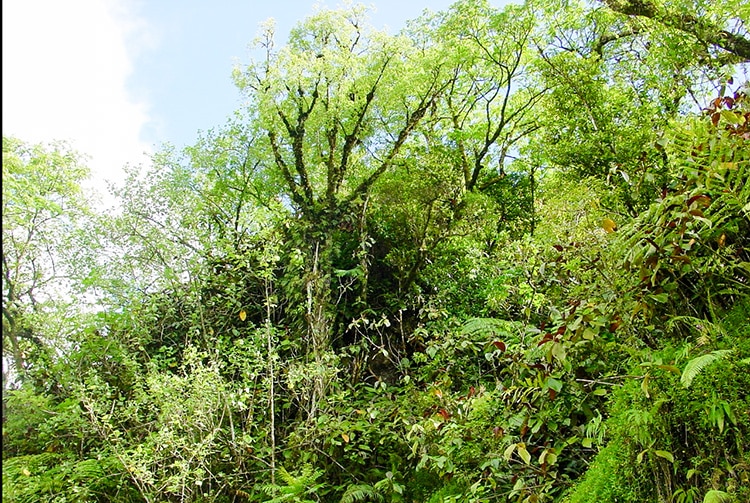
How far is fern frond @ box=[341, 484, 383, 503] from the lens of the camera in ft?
9.91

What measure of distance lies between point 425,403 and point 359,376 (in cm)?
88

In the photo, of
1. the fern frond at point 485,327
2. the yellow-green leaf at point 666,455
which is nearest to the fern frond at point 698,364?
the yellow-green leaf at point 666,455

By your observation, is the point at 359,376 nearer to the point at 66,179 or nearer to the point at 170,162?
the point at 170,162

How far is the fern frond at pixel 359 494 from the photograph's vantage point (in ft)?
9.91

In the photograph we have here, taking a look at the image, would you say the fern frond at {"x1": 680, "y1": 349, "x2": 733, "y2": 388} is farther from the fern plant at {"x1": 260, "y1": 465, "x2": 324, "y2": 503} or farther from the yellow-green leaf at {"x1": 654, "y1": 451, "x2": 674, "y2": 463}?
the fern plant at {"x1": 260, "y1": 465, "x2": 324, "y2": 503}

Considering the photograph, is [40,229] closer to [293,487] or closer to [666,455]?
[293,487]

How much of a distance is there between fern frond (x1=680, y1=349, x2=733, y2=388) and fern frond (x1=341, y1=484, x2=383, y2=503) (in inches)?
79.7

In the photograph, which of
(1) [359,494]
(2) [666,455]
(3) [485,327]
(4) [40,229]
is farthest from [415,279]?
(2) [666,455]

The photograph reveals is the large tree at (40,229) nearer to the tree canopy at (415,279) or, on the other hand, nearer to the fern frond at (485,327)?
the tree canopy at (415,279)

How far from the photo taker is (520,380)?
220cm

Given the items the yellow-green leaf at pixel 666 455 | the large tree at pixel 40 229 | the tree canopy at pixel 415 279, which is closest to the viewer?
the yellow-green leaf at pixel 666 455

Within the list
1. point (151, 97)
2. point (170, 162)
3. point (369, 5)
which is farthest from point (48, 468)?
point (369, 5)

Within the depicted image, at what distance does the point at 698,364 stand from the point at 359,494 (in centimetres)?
210

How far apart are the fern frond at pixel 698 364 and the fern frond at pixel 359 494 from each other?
2.03 metres
